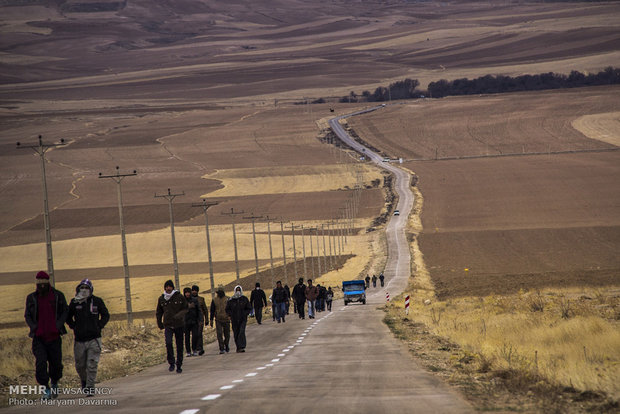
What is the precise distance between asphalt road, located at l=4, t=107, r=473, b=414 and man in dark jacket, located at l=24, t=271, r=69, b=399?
553 mm

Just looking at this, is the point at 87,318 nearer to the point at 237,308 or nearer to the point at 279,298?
the point at 237,308

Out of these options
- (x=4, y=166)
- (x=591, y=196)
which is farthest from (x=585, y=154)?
(x=4, y=166)

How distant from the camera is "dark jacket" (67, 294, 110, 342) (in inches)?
622

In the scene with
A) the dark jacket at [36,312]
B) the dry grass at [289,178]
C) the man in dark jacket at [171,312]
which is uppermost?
the dry grass at [289,178]

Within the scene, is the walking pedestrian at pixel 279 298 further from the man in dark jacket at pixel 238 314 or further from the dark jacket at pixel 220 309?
the man in dark jacket at pixel 238 314

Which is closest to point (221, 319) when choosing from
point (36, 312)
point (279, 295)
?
point (36, 312)

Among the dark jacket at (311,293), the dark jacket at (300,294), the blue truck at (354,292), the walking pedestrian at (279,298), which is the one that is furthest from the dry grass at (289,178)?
the walking pedestrian at (279,298)

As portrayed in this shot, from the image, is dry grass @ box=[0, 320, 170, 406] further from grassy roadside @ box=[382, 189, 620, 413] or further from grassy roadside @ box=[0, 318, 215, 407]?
grassy roadside @ box=[382, 189, 620, 413]

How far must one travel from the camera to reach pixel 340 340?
85.8 feet

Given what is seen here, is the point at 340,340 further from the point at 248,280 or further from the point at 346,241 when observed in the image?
the point at 346,241

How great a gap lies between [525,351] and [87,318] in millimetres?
9498

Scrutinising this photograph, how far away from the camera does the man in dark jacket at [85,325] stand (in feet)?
51.6

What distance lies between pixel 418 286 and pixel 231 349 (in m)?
42.4

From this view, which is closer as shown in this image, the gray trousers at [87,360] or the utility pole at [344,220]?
the gray trousers at [87,360]
